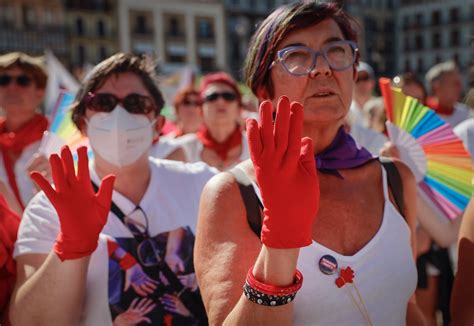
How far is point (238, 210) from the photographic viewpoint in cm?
163

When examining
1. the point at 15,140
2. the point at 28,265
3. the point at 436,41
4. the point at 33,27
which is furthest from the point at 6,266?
the point at 436,41

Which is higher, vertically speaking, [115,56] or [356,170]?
[115,56]

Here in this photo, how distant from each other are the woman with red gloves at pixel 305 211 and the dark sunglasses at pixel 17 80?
2.28 meters

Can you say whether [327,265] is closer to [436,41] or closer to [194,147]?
[194,147]

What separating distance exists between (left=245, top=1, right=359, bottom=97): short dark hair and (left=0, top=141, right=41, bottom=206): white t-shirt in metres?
1.89

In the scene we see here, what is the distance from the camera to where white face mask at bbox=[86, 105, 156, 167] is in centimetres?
238

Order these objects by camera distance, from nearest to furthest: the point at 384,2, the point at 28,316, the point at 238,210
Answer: the point at 238,210
the point at 28,316
the point at 384,2

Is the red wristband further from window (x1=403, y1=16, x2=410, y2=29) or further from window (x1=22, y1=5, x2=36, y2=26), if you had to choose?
window (x1=403, y1=16, x2=410, y2=29)

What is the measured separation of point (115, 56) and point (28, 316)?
1.17 m

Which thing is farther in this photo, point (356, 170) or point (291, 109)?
point (356, 170)

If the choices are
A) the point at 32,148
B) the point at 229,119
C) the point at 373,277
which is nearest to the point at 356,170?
the point at 373,277

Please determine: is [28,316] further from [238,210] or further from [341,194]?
[341,194]

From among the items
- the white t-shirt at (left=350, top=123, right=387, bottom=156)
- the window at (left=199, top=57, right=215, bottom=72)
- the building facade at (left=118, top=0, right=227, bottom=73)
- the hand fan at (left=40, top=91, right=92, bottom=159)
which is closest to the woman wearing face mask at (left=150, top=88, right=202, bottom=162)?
the white t-shirt at (left=350, top=123, right=387, bottom=156)

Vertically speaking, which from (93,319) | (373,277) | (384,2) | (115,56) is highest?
(384,2)
